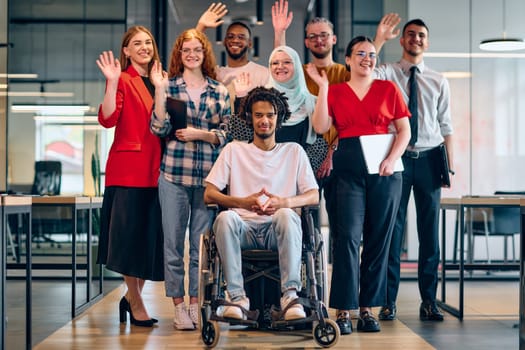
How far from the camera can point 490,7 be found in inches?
257

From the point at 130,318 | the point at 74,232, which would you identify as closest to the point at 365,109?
the point at 130,318

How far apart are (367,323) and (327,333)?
1.80 ft

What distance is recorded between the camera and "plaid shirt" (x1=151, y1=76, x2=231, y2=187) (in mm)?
→ 3979

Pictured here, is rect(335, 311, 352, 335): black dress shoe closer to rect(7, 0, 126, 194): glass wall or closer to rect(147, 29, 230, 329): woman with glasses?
rect(147, 29, 230, 329): woman with glasses

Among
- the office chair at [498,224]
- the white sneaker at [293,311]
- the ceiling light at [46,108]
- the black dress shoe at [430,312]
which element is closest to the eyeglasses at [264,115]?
the white sneaker at [293,311]

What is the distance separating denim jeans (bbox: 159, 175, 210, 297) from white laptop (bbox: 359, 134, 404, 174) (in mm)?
791

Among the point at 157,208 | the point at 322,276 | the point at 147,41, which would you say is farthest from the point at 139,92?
the point at 322,276

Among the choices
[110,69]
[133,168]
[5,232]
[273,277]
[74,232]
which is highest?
[110,69]

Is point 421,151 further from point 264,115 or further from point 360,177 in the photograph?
point 264,115

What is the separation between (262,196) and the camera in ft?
12.3

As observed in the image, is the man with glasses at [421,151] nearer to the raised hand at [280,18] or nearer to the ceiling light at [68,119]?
the raised hand at [280,18]

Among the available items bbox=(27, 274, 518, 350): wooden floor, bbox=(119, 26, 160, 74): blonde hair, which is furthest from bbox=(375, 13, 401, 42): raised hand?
bbox=(27, 274, 518, 350): wooden floor

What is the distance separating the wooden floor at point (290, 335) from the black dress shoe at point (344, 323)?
3 centimetres

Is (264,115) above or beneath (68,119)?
beneath
